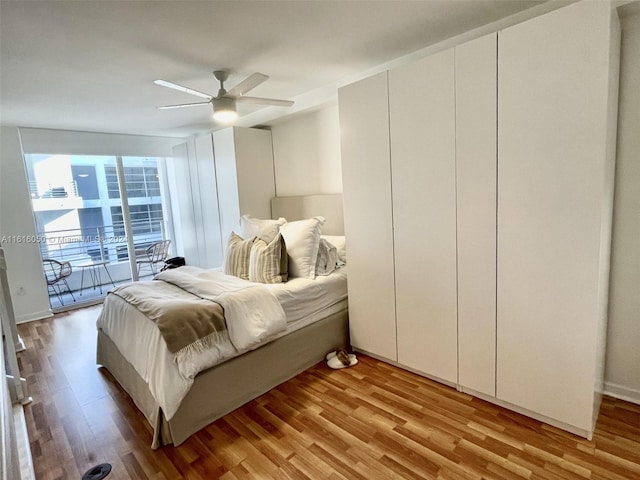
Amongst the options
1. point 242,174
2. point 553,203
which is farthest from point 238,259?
point 553,203

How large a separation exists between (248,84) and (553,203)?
7.15 ft

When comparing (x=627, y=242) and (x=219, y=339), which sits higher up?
(x=627, y=242)

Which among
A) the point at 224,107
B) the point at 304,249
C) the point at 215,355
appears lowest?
the point at 215,355

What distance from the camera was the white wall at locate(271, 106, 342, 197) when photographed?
3631 millimetres

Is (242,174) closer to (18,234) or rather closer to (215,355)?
(215,355)

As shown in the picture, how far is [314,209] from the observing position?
3789 mm

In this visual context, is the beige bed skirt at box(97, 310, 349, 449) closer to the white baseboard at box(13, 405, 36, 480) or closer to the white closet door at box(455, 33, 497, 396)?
the white baseboard at box(13, 405, 36, 480)

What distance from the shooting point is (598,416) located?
1968 millimetres

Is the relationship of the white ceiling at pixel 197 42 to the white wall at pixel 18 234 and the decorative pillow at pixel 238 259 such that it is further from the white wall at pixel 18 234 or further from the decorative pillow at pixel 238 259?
the decorative pillow at pixel 238 259

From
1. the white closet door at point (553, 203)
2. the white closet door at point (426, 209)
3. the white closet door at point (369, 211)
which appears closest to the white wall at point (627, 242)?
the white closet door at point (553, 203)

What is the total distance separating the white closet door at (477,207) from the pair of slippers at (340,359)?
34.2 inches

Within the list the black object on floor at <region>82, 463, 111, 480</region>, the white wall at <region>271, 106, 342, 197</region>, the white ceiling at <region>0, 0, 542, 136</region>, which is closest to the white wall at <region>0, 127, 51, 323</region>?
the white ceiling at <region>0, 0, 542, 136</region>

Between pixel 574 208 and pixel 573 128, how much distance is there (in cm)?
40

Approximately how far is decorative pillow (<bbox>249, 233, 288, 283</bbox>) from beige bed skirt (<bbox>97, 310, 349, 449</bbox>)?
0.49 meters
